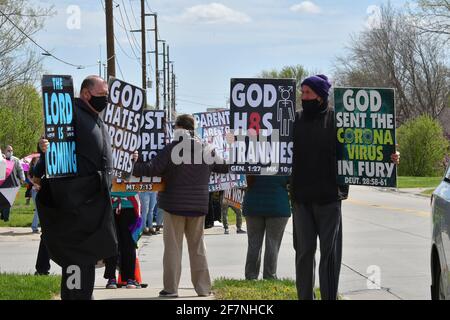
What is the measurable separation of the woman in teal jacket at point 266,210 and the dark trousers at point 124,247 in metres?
1.37

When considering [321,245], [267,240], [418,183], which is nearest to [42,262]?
[267,240]

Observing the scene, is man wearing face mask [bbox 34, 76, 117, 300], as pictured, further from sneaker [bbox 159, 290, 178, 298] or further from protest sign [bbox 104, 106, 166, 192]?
protest sign [bbox 104, 106, 166, 192]

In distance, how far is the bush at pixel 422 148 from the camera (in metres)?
60.2

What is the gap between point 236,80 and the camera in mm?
9461

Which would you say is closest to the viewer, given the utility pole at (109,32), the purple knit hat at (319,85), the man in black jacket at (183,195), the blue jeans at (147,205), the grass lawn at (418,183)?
the purple knit hat at (319,85)

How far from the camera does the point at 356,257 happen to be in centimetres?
1451

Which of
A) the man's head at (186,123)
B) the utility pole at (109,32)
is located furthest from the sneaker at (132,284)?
the utility pole at (109,32)

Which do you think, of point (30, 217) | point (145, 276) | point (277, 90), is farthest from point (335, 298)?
point (30, 217)

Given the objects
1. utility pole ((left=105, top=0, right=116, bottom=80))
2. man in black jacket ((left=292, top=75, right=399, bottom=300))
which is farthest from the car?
utility pole ((left=105, top=0, right=116, bottom=80))

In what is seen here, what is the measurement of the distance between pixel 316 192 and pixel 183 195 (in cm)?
235

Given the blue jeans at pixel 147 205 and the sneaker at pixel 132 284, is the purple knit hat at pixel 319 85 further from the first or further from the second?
the blue jeans at pixel 147 205

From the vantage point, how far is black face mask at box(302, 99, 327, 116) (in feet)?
26.4

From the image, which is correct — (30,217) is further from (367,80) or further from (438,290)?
(367,80)

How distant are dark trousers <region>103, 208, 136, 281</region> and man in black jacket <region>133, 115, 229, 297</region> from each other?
0.70 meters
